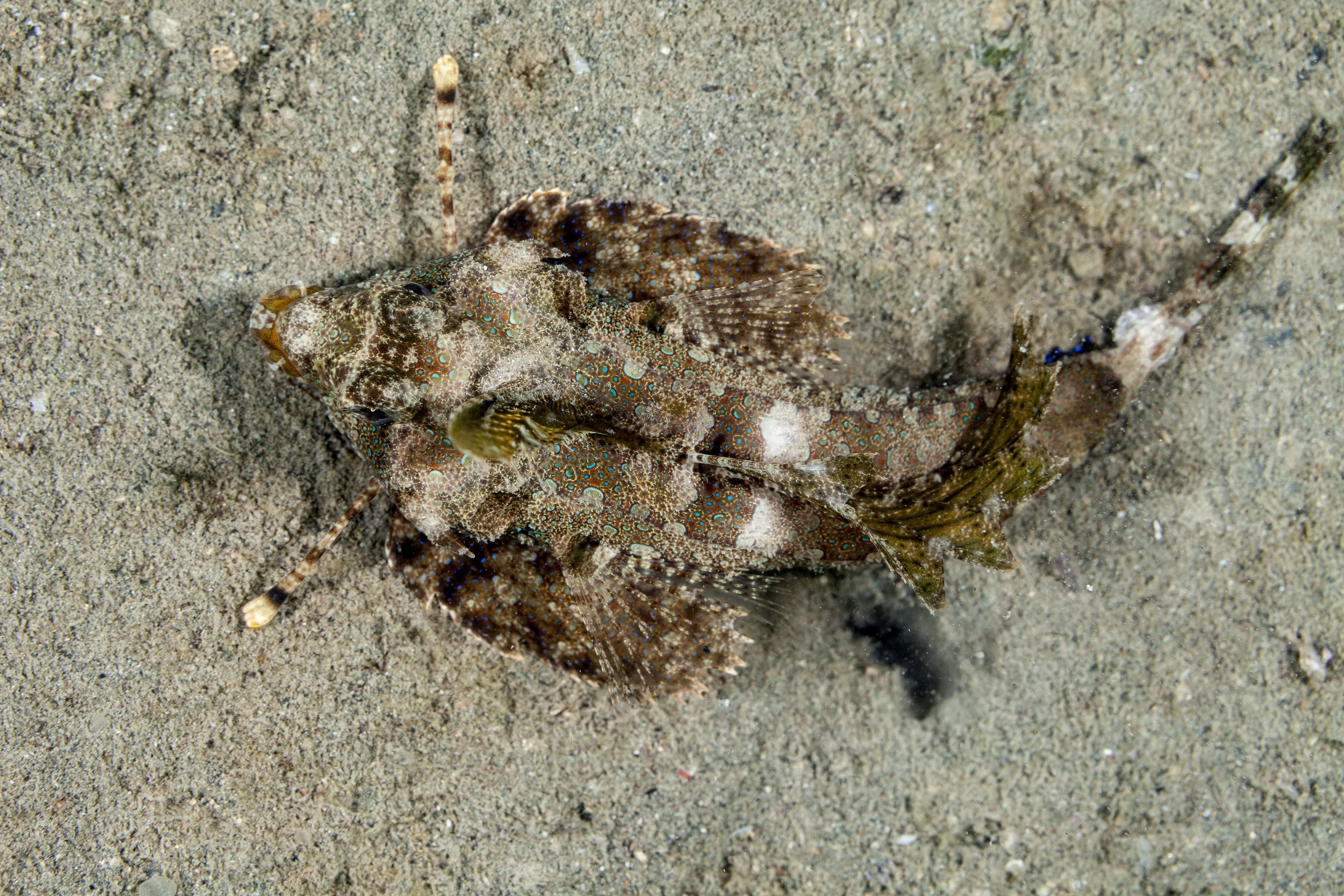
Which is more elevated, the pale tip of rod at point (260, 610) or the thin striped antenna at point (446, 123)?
the thin striped antenna at point (446, 123)

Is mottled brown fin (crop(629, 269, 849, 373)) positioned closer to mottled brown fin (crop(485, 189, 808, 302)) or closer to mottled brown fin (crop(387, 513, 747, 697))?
mottled brown fin (crop(485, 189, 808, 302))

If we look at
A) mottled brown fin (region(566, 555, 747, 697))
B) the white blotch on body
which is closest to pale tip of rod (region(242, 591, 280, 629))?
mottled brown fin (region(566, 555, 747, 697))


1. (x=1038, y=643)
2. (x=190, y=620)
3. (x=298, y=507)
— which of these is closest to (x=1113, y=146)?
(x=1038, y=643)

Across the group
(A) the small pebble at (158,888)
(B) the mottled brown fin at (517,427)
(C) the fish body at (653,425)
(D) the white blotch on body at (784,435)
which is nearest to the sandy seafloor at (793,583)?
(A) the small pebble at (158,888)

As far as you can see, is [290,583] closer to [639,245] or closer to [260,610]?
[260,610]

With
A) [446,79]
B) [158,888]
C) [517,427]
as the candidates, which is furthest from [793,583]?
[158,888]

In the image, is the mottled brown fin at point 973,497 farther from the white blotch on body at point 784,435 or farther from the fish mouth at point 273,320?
the fish mouth at point 273,320
